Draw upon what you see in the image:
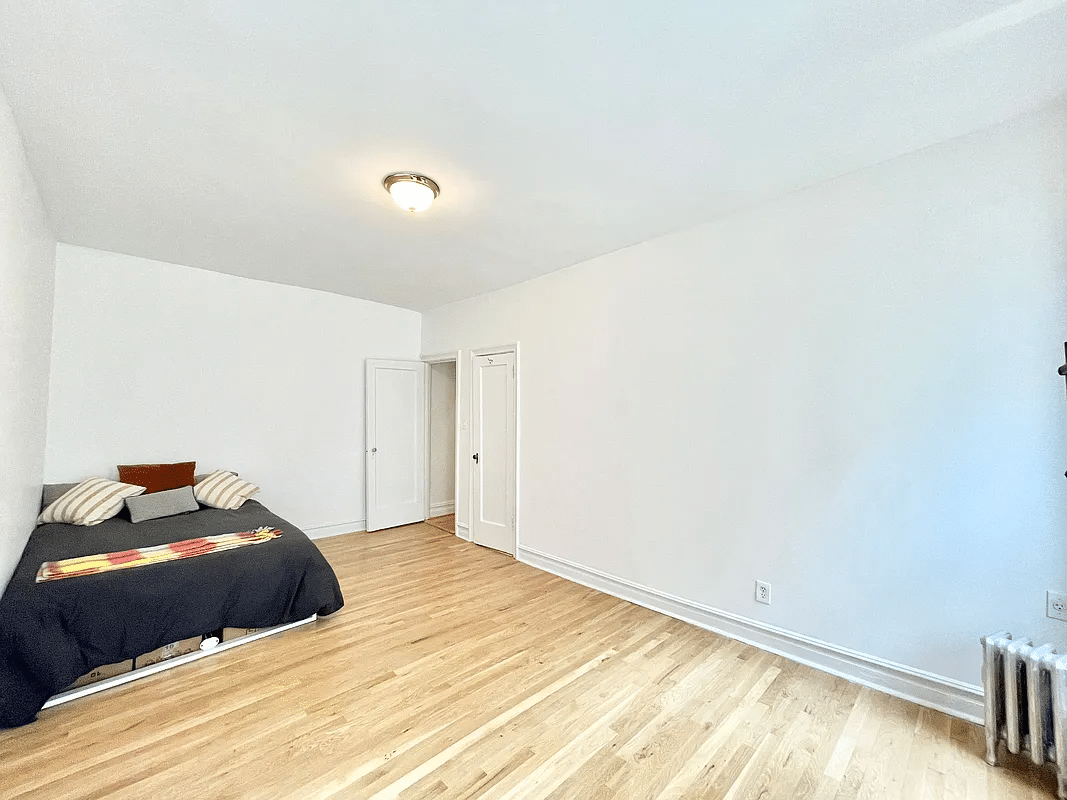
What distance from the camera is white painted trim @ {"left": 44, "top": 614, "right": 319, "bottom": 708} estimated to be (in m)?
2.29

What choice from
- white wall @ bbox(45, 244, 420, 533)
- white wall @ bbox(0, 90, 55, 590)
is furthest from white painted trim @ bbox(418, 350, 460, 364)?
white wall @ bbox(0, 90, 55, 590)

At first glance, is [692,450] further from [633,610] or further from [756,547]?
[633,610]

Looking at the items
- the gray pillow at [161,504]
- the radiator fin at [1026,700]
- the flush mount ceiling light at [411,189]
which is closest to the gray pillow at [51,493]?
the gray pillow at [161,504]

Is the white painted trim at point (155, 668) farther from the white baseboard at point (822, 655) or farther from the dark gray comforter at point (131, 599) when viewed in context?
the white baseboard at point (822, 655)

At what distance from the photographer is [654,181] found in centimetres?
263

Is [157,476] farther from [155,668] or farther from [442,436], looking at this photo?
[442,436]

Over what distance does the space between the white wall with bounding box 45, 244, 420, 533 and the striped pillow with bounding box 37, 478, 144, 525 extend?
1.39 ft

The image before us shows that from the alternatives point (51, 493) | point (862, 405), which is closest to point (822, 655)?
point (862, 405)

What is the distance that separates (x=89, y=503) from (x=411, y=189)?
3484 mm

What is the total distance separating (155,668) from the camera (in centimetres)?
255

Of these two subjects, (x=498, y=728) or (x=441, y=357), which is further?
(x=441, y=357)

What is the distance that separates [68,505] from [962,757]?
5582mm

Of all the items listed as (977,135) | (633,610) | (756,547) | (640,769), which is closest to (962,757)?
(756,547)

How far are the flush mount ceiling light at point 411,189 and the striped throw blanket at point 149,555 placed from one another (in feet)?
8.11
